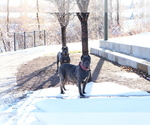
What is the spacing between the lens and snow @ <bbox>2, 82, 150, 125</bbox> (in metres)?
4.21

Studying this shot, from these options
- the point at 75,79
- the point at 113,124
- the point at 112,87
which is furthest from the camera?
the point at 112,87

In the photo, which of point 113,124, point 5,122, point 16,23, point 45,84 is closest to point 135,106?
point 113,124

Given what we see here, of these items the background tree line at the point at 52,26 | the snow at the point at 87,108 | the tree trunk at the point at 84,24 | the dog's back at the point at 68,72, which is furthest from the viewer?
the background tree line at the point at 52,26

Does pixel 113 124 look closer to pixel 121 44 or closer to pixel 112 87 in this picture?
pixel 112 87

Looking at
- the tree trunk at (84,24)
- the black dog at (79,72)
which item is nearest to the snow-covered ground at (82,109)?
the black dog at (79,72)

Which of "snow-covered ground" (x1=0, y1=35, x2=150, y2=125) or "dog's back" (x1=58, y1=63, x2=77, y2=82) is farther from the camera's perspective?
"dog's back" (x1=58, y1=63, x2=77, y2=82)

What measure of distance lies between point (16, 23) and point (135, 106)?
38.2 m

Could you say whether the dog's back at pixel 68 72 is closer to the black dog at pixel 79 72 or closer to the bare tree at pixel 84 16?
the black dog at pixel 79 72

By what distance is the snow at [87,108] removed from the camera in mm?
4207

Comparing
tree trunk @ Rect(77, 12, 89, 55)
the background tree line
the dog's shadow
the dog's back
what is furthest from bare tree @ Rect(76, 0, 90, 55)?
the background tree line

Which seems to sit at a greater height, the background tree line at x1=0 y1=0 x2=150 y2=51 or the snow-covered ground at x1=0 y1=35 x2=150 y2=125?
the background tree line at x1=0 y1=0 x2=150 y2=51

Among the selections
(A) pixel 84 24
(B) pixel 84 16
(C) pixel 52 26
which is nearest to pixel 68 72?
(A) pixel 84 24

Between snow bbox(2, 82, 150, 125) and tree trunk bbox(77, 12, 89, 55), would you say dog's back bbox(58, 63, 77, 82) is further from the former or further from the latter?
tree trunk bbox(77, 12, 89, 55)

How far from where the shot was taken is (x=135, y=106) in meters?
4.73
